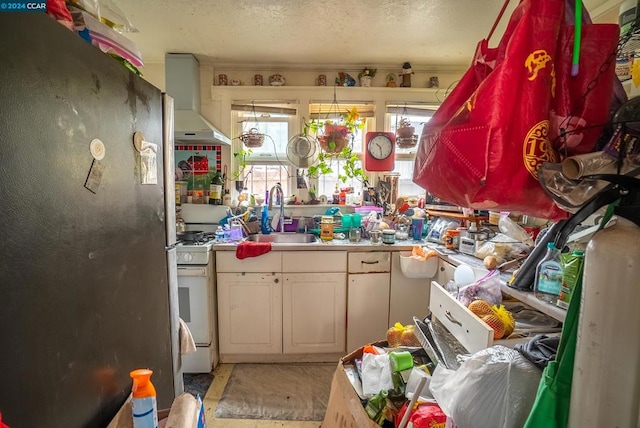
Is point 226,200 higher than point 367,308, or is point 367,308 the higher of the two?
point 226,200

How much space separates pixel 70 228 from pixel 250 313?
169 centimetres

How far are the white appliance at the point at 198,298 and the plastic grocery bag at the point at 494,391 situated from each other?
175 cm

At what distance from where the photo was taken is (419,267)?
2082mm

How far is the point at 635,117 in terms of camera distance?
1.57 ft

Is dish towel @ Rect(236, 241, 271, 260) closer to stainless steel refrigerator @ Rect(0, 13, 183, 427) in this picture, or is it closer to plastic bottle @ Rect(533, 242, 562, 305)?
stainless steel refrigerator @ Rect(0, 13, 183, 427)

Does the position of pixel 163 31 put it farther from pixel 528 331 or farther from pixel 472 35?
pixel 528 331

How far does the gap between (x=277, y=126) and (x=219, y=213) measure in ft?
3.35

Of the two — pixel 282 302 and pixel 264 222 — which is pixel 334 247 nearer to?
pixel 282 302

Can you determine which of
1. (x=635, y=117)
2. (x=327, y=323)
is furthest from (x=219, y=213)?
(x=635, y=117)

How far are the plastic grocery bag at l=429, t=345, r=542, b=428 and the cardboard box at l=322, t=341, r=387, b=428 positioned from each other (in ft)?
1.67

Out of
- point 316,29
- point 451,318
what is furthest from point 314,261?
point 316,29

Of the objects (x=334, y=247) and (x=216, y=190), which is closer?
(x=334, y=247)

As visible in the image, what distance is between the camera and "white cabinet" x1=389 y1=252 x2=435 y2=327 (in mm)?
2236

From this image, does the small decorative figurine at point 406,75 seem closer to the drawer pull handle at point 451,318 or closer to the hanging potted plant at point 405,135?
the hanging potted plant at point 405,135
